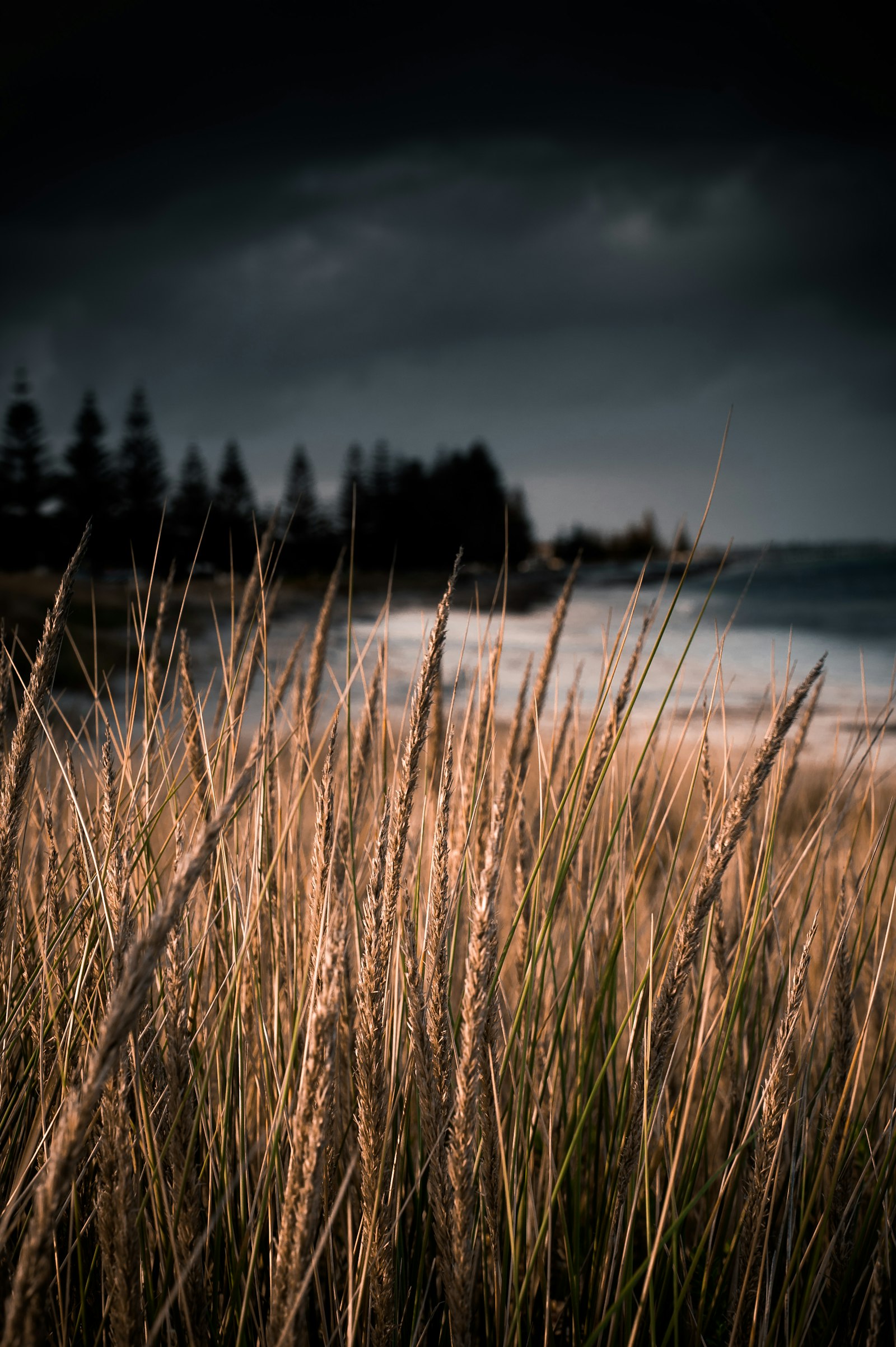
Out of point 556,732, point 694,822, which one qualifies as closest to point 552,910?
point 556,732

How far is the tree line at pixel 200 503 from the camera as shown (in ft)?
51.0

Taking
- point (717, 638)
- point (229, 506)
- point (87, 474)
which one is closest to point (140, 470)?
point (87, 474)

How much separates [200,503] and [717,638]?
732 inches

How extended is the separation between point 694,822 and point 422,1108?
4194 millimetres

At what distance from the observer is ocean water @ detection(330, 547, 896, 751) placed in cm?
135

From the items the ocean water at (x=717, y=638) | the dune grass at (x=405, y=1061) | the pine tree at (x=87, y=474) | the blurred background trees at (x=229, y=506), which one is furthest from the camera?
the pine tree at (x=87, y=474)

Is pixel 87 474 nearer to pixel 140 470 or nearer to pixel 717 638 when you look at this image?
pixel 140 470

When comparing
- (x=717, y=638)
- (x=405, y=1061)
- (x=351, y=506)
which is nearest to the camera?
(x=405, y=1061)

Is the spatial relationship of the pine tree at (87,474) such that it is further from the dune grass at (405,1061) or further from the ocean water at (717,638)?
the dune grass at (405,1061)

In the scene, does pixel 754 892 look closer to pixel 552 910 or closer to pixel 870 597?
pixel 552 910

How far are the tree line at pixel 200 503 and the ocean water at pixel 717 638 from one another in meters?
3.67

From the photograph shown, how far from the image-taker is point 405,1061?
3.42 ft

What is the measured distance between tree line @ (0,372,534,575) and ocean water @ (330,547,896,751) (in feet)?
12.1

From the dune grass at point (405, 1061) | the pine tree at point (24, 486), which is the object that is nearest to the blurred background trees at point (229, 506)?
the pine tree at point (24, 486)
